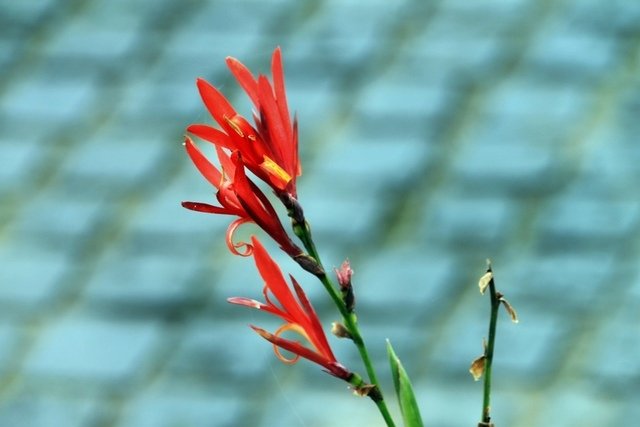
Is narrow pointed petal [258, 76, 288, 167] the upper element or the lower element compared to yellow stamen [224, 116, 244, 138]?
upper

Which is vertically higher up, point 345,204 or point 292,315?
point 345,204

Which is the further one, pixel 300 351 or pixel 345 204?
pixel 345 204

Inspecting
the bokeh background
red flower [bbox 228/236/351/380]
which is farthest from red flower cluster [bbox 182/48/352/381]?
the bokeh background

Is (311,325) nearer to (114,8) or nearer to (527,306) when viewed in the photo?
(527,306)

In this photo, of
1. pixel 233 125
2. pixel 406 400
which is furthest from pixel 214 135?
pixel 406 400

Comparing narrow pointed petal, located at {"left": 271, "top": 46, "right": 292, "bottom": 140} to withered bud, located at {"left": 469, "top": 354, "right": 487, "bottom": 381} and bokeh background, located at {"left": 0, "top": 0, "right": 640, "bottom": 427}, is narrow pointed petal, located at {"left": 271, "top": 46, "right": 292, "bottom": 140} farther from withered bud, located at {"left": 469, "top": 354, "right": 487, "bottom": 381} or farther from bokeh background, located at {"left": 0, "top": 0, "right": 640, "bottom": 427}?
bokeh background, located at {"left": 0, "top": 0, "right": 640, "bottom": 427}

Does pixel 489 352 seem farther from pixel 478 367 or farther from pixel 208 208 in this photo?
pixel 208 208

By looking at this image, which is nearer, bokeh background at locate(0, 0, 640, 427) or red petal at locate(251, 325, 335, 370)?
red petal at locate(251, 325, 335, 370)

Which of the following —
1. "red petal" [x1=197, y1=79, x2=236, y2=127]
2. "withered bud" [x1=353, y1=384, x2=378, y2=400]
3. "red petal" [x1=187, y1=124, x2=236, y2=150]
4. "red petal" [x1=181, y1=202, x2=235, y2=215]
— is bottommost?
"withered bud" [x1=353, y1=384, x2=378, y2=400]
